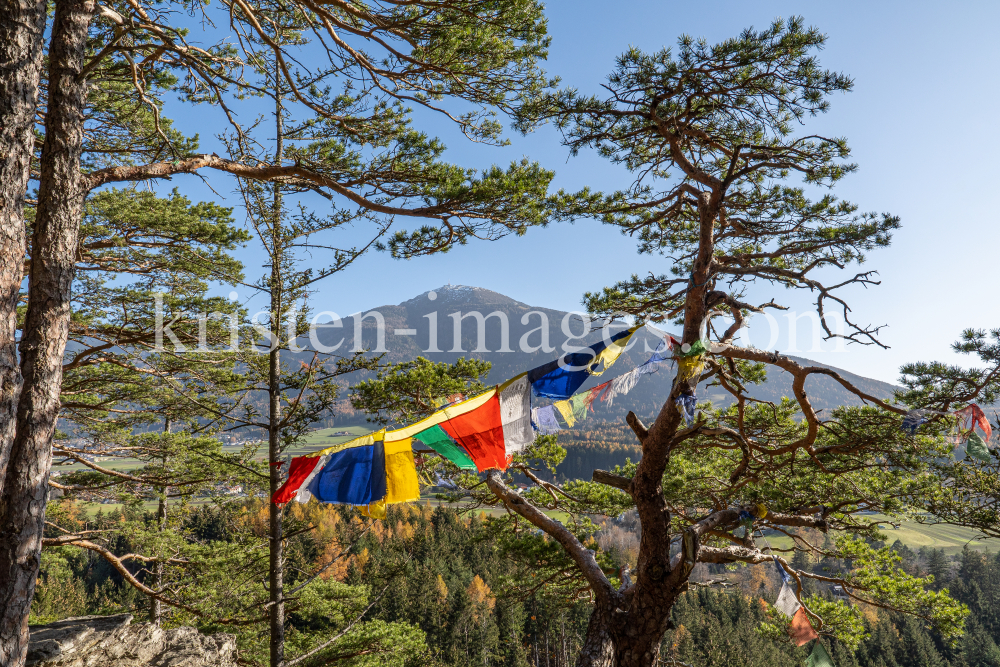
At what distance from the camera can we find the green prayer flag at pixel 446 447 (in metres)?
3.64

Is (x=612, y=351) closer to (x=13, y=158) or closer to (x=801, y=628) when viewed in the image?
(x=801, y=628)

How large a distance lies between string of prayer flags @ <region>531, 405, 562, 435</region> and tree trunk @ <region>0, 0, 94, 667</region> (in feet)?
11.7

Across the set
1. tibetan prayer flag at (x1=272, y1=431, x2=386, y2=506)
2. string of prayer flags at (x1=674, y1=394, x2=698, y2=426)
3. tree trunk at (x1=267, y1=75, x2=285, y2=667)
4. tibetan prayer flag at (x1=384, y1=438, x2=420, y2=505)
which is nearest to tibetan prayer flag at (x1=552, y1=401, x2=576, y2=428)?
string of prayer flags at (x1=674, y1=394, x2=698, y2=426)

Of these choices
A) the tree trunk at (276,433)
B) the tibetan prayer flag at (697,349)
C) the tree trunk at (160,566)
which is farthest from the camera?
the tree trunk at (160,566)

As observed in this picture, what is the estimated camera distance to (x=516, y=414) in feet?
12.8

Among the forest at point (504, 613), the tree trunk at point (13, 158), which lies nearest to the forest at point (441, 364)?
the tree trunk at point (13, 158)

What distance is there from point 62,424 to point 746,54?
11.9 metres

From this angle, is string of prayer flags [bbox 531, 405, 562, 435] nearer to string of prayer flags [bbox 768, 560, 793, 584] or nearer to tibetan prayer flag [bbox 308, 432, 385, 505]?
tibetan prayer flag [bbox 308, 432, 385, 505]

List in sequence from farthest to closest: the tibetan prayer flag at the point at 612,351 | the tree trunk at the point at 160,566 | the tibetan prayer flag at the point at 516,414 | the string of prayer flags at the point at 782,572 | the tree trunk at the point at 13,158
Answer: the tree trunk at the point at 160,566 → the string of prayer flags at the point at 782,572 → the tibetan prayer flag at the point at 612,351 → the tibetan prayer flag at the point at 516,414 → the tree trunk at the point at 13,158

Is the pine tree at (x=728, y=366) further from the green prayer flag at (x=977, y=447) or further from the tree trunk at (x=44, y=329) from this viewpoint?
the tree trunk at (x=44, y=329)

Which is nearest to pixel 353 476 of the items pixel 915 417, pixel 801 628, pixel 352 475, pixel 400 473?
pixel 352 475

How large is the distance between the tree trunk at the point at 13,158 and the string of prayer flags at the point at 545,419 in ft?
11.6

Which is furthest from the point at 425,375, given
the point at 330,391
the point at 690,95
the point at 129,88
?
the point at 129,88

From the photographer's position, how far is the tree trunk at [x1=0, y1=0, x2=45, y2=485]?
2.96m
